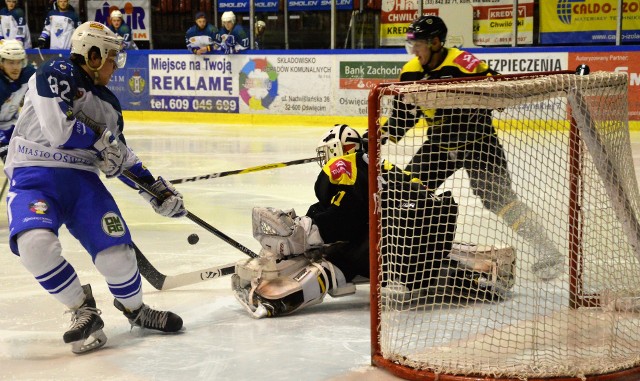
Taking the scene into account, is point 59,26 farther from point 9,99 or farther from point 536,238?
point 536,238

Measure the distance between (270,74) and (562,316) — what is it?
357 inches

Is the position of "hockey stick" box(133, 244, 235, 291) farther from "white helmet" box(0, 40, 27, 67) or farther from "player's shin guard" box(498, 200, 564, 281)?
"white helmet" box(0, 40, 27, 67)

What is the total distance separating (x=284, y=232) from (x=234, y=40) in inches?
350

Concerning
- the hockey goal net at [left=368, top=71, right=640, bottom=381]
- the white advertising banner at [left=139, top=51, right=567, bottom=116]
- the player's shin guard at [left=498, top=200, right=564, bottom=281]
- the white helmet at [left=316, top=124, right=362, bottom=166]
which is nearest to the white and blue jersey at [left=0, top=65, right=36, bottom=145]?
the white helmet at [left=316, top=124, right=362, bottom=166]

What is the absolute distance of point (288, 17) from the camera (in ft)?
42.2

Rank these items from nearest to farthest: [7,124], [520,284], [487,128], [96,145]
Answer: [96,145] < [520,284] < [487,128] < [7,124]

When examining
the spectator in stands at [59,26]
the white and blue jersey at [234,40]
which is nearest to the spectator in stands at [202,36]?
the white and blue jersey at [234,40]

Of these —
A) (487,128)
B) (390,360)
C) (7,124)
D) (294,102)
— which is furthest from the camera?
(294,102)

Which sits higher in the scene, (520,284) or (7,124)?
(7,124)

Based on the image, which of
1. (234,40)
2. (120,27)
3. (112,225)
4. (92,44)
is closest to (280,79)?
(234,40)

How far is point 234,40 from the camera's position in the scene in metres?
12.4

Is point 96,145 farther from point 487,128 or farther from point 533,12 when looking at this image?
point 533,12

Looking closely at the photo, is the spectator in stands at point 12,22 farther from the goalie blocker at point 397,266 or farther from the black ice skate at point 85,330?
the black ice skate at point 85,330

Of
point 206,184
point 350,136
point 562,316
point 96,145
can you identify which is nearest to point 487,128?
point 350,136
